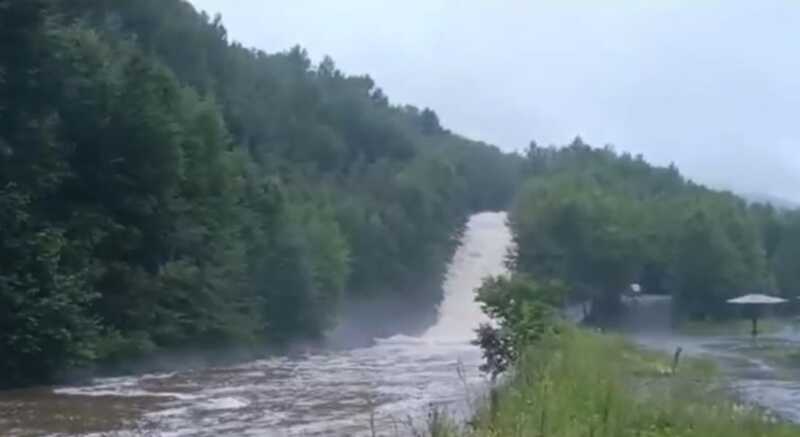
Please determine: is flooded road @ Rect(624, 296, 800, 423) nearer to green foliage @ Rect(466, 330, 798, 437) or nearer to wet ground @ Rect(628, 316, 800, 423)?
wet ground @ Rect(628, 316, 800, 423)

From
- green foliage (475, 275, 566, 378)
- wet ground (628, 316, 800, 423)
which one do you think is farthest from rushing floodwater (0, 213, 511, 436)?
wet ground (628, 316, 800, 423)

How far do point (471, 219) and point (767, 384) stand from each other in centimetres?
9358

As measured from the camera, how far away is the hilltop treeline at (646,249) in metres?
78.6

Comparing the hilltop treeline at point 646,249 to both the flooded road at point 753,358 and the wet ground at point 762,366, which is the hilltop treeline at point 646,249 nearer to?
the flooded road at point 753,358

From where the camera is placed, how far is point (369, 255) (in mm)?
78500

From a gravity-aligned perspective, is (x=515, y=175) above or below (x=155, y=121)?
above

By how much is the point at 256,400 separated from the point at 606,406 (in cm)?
1255

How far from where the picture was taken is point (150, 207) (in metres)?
36.2

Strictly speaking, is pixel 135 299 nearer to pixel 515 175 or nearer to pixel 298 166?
pixel 298 166

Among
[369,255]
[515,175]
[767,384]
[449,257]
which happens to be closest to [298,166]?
[369,255]

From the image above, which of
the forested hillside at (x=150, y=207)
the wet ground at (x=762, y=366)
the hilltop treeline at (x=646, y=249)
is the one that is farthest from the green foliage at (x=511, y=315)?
the hilltop treeline at (x=646, y=249)

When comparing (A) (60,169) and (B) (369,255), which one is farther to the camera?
(B) (369,255)

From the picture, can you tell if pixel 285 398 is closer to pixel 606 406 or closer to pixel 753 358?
pixel 606 406

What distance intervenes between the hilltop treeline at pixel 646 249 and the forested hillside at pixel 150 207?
9.24m
